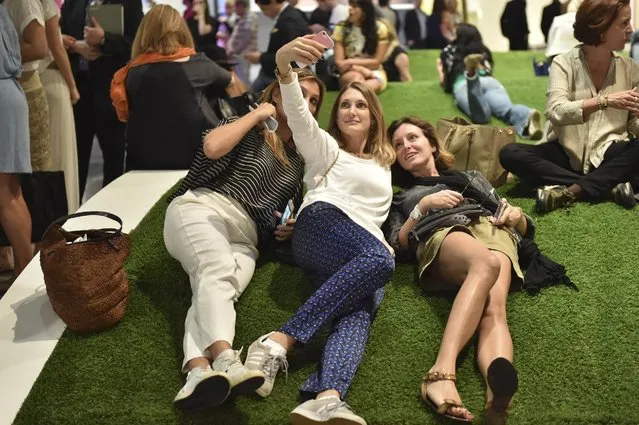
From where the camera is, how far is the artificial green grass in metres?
2.88

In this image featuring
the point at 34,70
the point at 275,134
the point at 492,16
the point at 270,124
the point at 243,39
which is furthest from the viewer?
the point at 492,16

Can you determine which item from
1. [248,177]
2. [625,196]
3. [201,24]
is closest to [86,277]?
[248,177]

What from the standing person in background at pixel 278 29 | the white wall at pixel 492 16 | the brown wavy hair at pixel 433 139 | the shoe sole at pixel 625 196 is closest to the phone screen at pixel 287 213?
the brown wavy hair at pixel 433 139

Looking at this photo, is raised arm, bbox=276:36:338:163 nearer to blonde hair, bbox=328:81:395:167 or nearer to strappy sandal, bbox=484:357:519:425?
blonde hair, bbox=328:81:395:167

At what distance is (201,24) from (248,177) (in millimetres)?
Result: 4561

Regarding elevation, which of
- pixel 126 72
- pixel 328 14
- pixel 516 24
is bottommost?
pixel 516 24

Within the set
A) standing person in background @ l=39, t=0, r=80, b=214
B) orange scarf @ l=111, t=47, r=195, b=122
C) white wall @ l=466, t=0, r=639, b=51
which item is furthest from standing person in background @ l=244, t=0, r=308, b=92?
white wall @ l=466, t=0, r=639, b=51

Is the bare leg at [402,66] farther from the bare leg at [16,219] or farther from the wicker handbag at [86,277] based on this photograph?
the wicker handbag at [86,277]

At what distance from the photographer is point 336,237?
327 centimetres

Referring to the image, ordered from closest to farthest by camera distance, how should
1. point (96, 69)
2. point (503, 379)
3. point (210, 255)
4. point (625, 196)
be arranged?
point (503, 379) < point (210, 255) < point (625, 196) < point (96, 69)

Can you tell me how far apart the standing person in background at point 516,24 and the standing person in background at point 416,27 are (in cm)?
100

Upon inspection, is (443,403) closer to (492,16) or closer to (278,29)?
(278,29)

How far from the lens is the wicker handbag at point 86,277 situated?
3207 millimetres

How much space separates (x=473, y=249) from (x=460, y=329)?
0.39 metres
